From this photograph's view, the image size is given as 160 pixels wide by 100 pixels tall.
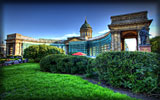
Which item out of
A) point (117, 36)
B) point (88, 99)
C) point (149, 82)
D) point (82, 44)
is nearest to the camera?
point (88, 99)

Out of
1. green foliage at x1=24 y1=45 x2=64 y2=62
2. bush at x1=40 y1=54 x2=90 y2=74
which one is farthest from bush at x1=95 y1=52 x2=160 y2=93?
green foliage at x1=24 y1=45 x2=64 y2=62

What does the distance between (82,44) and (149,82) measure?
2878 cm

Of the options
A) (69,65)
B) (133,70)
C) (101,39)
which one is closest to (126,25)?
(101,39)

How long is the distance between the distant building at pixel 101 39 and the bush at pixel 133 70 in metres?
14.3

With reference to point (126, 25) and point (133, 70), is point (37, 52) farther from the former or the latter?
point (126, 25)

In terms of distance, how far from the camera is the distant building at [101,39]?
15641 mm

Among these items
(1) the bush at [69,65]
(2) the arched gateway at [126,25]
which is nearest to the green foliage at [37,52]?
(1) the bush at [69,65]

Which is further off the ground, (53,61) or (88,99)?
(53,61)

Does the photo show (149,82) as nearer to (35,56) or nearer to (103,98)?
(103,98)

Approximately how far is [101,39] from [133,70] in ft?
73.0

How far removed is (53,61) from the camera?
6656 mm

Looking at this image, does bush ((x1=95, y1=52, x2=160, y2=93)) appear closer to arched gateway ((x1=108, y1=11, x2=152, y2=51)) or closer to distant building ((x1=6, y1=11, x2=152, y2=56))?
distant building ((x1=6, y1=11, x2=152, y2=56))

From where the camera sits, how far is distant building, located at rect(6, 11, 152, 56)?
15.6 meters

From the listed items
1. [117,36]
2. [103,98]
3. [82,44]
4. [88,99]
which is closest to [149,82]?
[103,98]
